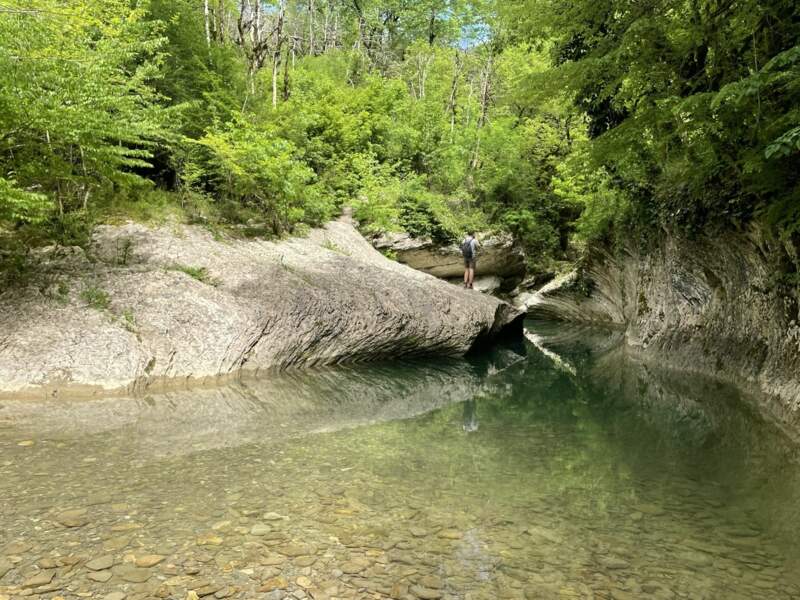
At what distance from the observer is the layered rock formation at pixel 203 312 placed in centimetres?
848

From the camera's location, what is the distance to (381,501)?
516cm

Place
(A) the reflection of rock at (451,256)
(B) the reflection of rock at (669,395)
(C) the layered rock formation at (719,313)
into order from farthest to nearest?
1. (A) the reflection of rock at (451,256)
2. (C) the layered rock formation at (719,313)
3. (B) the reflection of rock at (669,395)

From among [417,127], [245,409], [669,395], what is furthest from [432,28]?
[245,409]

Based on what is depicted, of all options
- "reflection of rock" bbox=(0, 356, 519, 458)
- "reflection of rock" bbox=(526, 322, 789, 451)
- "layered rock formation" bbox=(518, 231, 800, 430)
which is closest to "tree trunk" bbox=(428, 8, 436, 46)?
"layered rock formation" bbox=(518, 231, 800, 430)

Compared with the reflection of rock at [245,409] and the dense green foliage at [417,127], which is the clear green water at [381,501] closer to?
the reflection of rock at [245,409]

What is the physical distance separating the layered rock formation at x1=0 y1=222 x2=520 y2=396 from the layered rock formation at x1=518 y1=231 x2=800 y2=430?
17.0 ft

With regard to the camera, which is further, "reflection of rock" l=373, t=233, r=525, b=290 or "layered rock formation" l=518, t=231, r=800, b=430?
"reflection of rock" l=373, t=233, r=525, b=290

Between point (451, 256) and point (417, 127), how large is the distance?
9157 mm

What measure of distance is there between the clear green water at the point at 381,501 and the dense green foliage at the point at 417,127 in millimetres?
3626

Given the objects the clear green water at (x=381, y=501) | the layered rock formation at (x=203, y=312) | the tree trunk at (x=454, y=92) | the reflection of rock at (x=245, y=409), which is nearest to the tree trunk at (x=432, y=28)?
the tree trunk at (x=454, y=92)

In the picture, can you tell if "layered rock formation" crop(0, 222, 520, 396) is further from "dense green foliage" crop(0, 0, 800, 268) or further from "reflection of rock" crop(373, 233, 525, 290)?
"reflection of rock" crop(373, 233, 525, 290)

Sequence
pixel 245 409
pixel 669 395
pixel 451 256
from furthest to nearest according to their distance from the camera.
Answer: pixel 451 256 < pixel 669 395 < pixel 245 409

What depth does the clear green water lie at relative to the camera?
388 cm

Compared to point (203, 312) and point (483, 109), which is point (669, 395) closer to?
point (203, 312)
